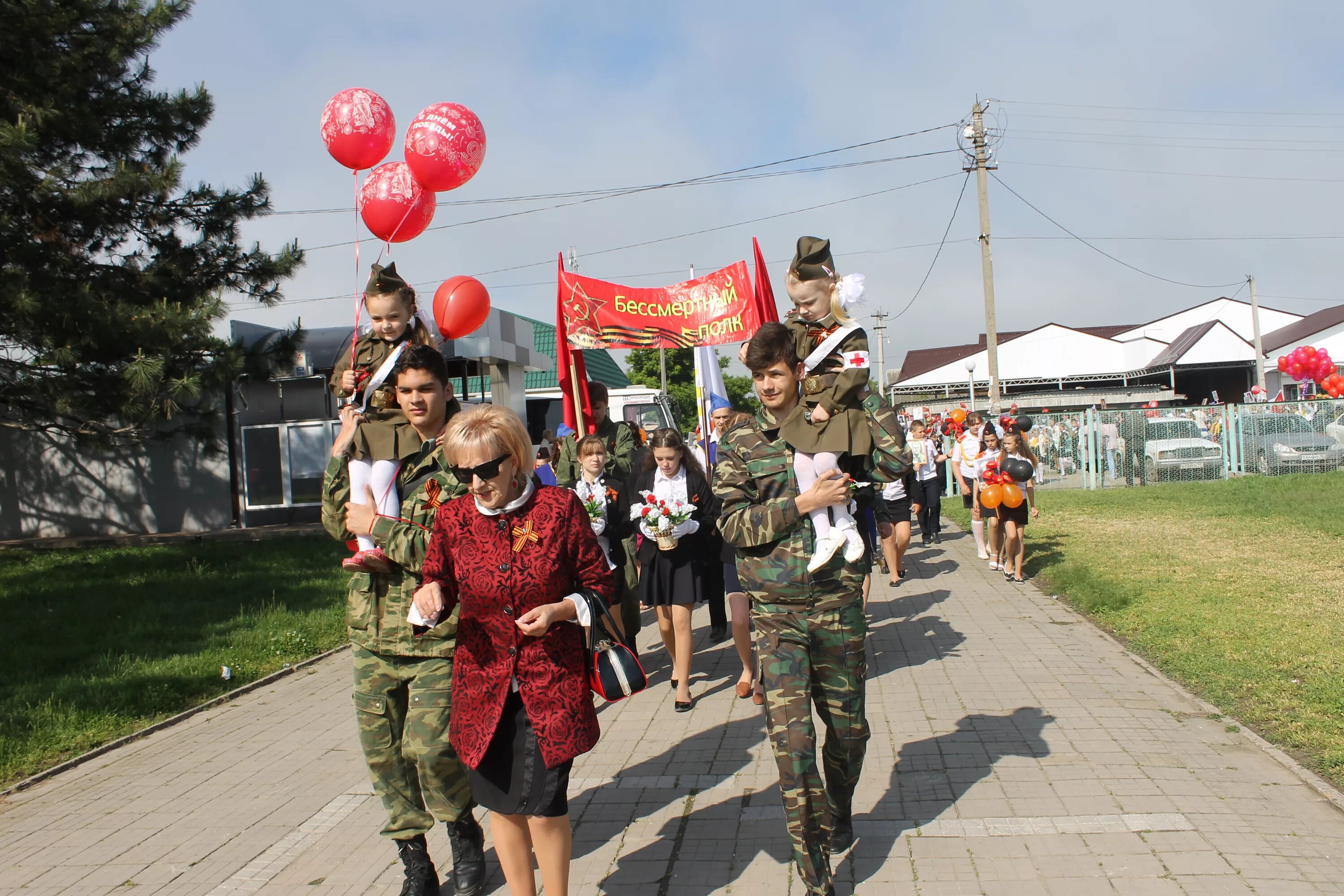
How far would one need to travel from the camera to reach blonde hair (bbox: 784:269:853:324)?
13.8ft

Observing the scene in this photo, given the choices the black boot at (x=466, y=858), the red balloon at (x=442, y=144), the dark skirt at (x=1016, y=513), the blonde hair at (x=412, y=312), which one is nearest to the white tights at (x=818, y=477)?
the blonde hair at (x=412, y=312)

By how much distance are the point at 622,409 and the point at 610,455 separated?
524 inches

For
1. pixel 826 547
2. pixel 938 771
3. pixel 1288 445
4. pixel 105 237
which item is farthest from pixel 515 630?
pixel 1288 445

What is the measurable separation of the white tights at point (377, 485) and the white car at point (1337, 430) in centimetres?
2590

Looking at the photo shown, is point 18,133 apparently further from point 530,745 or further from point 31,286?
point 530,745

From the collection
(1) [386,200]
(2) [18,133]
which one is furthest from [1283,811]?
(2) [18,133]

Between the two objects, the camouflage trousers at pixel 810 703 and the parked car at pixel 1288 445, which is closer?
the camouflage trousers at pixel 810 703

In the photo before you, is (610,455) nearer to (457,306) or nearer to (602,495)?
(602,495)

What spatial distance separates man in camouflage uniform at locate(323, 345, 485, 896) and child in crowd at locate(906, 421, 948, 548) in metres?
10.2

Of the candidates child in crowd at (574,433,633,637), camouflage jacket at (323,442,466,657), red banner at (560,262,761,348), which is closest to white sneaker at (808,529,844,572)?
camouflage jacket at (323,442,466,657)

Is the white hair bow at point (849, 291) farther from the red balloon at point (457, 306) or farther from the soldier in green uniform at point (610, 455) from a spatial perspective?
the soldier in green uniform at point (610, 455)

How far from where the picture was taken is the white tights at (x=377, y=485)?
3816 millimetres

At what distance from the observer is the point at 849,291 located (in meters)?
4.18

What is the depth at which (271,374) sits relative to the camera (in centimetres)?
1388
